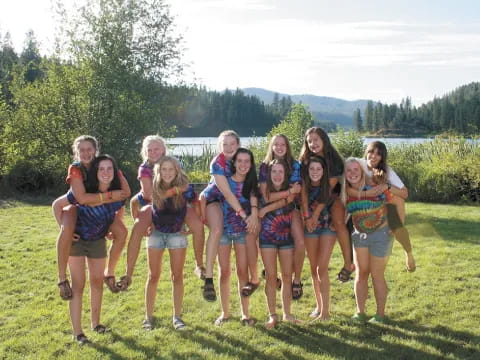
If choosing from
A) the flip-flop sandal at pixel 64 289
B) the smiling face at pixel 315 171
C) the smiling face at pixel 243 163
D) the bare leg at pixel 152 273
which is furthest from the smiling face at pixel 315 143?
the flip-flop sandal at pixel 64 289

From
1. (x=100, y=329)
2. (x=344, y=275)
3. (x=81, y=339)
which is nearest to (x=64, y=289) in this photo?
(x=81, y=339)

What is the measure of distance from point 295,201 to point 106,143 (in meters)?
12.1

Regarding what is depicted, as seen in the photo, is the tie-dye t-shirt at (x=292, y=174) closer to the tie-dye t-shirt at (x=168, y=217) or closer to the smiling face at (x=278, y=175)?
the smiling face at (x=278, y=175)

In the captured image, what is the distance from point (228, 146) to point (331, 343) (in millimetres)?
2067

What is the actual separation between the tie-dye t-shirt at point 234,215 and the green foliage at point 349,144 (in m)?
11.1

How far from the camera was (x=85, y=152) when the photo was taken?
14.1 feet

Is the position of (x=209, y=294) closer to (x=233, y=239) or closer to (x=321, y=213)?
(x=233, y=239)

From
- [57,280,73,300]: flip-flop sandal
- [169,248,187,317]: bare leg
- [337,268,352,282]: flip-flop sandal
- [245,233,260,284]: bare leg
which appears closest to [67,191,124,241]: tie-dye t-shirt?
[57,280,73,300]: flip-flop sandal

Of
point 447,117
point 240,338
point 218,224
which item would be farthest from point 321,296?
point 447,117

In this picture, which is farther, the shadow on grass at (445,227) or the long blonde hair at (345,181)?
the shadow on grass at (445,227)

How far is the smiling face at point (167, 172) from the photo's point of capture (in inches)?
172

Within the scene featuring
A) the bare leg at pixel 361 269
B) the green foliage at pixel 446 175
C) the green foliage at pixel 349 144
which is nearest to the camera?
the bare leg at pixel 361 269

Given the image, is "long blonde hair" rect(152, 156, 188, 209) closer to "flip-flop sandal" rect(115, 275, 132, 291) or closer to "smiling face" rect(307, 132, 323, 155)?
"flip-flop sandal" rect(115, 275, 132, 291)

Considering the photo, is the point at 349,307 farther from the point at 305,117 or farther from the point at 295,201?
the point at 305,117
